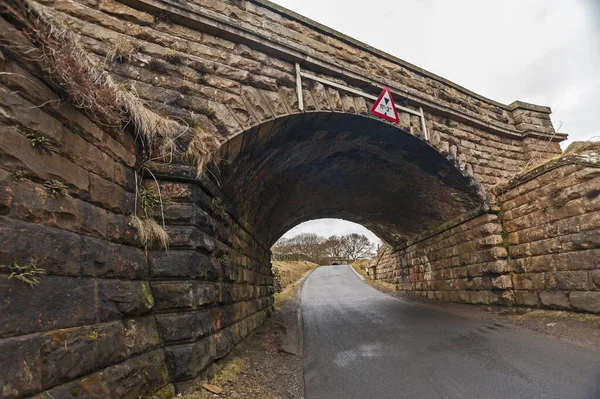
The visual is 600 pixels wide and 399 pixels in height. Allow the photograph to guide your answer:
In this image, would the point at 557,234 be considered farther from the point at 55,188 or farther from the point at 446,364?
the point at 55,188

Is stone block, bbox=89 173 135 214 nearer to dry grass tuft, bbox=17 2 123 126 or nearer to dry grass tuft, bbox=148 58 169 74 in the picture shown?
dry grass tuft, bbox=17 2 123 126

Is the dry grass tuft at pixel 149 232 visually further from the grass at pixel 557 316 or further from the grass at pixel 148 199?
the grass at pixel 557 316

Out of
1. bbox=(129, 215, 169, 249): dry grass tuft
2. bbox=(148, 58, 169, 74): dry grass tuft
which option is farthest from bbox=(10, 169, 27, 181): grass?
bbox=(148, 58, 169, 74): dry grass tuft

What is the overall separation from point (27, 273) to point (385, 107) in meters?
6.30

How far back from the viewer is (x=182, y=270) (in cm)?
336

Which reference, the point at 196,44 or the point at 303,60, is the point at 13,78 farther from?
the point at 303,60

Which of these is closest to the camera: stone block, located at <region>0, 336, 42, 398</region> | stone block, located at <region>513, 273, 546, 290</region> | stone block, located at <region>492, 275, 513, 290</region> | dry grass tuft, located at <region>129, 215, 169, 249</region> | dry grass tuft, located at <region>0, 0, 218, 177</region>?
stone block, located at <region>0, 336, 42, 398</region>

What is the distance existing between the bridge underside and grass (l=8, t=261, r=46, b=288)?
277 cm

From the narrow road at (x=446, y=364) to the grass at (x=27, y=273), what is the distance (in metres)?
2.85

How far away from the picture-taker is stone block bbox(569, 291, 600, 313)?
18.1 ft

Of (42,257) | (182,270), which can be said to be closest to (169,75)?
(182,270)

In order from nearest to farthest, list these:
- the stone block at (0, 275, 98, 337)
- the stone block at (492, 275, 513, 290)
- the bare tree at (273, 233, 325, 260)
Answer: the stone block at (0, 275, 98, 337), the stone block at (492, 275, 513, 290), the bare tree at (273, 233, 325, 260)

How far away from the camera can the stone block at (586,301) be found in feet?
18.1

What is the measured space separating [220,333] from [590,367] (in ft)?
14.5
